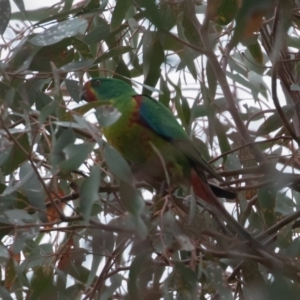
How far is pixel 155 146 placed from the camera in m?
2.62

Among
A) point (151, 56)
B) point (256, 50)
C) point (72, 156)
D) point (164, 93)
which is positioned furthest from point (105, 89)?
point (72, 156)

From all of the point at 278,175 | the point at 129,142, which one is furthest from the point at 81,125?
the point at 129,142

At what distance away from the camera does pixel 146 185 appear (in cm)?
242

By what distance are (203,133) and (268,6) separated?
171 centimetres

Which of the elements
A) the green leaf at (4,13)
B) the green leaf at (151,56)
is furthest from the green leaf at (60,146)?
the green leaf at (151,56)

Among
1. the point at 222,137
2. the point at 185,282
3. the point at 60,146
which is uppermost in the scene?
the point at 222,137

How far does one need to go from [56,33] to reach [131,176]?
681 mm

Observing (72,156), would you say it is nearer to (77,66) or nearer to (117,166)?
(117,166)

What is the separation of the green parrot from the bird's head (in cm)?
2

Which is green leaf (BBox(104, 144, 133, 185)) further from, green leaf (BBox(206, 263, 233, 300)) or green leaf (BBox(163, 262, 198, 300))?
green leaf (BBox(206, 263, 233, 300))

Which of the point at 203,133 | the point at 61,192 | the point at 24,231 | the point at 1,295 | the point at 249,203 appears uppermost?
the point at 203,133

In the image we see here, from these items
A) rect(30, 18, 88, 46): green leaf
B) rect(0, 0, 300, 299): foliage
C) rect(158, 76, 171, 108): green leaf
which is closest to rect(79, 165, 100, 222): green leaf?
rect(0, 0, 300, 299): foliage

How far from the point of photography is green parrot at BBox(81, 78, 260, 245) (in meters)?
2.53

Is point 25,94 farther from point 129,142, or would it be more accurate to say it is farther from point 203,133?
point 203,133
